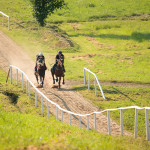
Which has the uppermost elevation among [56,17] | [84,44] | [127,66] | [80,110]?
[56,17]

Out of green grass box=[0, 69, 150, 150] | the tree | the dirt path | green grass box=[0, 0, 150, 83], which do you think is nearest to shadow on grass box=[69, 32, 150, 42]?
green grass box=[0, 0, 150, 83]

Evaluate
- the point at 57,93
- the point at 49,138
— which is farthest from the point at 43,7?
the point at 49,138

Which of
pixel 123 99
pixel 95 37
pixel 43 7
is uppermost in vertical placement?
pixel 43 7

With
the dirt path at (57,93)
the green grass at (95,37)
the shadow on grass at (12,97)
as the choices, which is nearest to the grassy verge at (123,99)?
the dirt path at (57,93)

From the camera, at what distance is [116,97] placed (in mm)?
19922

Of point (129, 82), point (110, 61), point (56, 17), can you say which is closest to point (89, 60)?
point (110, 61)

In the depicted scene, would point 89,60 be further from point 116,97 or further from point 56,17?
point 56,17

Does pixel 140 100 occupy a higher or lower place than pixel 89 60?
lower

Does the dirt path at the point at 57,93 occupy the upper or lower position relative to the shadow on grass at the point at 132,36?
lower

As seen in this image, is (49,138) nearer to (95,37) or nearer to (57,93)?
(57,93)

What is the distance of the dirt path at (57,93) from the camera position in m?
15.3

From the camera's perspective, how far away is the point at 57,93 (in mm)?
19906

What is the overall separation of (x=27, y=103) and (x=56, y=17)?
94.9 ft

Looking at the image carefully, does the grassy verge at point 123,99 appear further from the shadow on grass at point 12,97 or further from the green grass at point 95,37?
the shadow on grass at point 12,97
